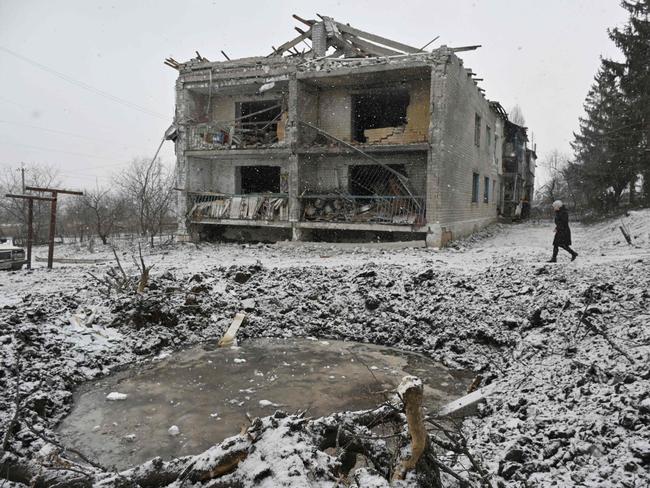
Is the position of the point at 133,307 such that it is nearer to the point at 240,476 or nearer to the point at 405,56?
the point at 240,476

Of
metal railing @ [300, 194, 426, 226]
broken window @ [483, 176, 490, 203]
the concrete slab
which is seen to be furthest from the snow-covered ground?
broken window @ [483, 176, 490, 203]

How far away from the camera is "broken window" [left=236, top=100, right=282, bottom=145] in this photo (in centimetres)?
1728

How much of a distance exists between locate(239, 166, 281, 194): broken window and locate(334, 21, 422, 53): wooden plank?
6.61 meters

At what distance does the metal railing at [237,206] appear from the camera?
16719mm

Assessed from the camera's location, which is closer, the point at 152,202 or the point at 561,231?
the point at 561,231

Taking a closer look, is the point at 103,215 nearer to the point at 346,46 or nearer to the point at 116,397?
the point at 346,46

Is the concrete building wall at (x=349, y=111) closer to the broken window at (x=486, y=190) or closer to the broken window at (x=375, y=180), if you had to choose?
the broken window at (x=375, y=180)

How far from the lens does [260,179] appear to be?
21.3 m

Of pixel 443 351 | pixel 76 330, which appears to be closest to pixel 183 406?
pixel 76 330

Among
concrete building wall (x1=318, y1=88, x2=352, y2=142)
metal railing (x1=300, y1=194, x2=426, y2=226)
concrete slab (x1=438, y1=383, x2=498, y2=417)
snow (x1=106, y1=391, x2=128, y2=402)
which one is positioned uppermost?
concrete building wall (x1=318, y1=88, x2=352, y2=142)

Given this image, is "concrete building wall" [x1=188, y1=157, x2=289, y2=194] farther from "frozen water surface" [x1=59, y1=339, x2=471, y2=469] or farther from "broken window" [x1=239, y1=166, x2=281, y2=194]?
"frozen water surface" [x1=59, y1=339, x2=471, y2=469]

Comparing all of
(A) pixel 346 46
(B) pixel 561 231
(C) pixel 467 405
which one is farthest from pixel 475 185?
(C) pixel 467 405

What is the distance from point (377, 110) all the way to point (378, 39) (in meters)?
3.57

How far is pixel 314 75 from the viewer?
51.4 ft
